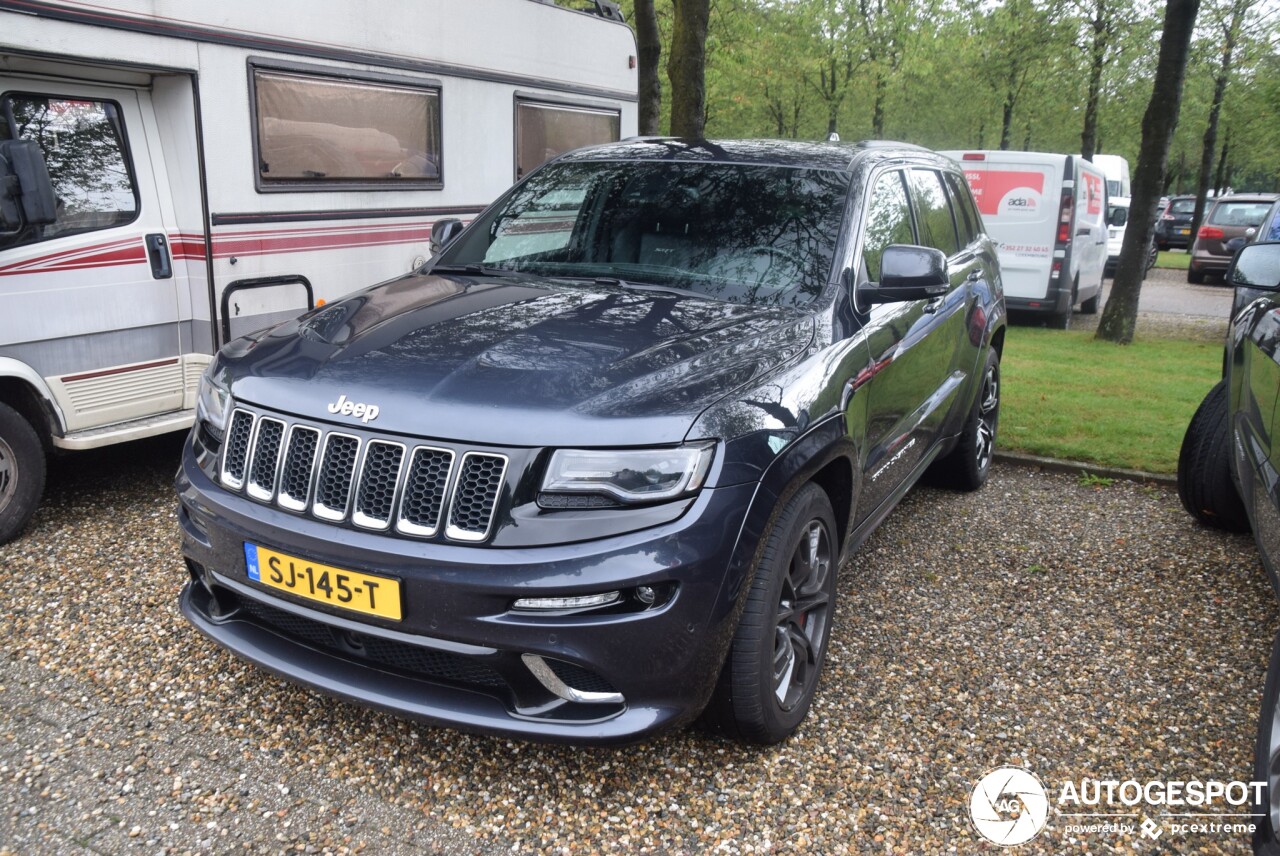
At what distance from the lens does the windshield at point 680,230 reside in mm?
3783

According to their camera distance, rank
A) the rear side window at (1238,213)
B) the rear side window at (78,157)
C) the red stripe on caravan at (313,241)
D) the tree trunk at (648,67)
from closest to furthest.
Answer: the rear side window at (78,157)
the red stripe on caravan at (313,241)
the tree trunk at (648,67)
the rear side window at (1238,213)

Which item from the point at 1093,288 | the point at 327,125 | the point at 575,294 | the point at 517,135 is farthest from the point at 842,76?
the point at 575,294

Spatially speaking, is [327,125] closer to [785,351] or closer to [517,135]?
[517,135]

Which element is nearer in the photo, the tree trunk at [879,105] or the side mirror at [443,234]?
the side mirror at [443,234]

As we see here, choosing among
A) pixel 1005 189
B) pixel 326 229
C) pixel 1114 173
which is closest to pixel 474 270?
pixel 326 229

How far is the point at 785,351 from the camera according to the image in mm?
3219

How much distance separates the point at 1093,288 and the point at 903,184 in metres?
12.2

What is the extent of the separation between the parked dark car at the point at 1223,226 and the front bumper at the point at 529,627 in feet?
67.1

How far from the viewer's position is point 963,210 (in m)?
5.66

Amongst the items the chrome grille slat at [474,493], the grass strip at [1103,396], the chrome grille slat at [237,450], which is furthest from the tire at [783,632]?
the grass strip at [1103,396]

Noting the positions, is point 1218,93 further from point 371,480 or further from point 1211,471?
point 371,480

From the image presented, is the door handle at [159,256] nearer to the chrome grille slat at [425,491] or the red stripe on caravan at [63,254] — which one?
the red stripe on caravan at [63,254]

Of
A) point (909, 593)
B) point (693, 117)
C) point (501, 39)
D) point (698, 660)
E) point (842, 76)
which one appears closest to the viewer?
point (698, 660)

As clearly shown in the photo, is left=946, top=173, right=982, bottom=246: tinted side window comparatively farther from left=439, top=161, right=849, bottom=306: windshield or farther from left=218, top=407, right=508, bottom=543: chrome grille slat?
left=218, top=407, right=508, bottom=543: chrome grille slat
